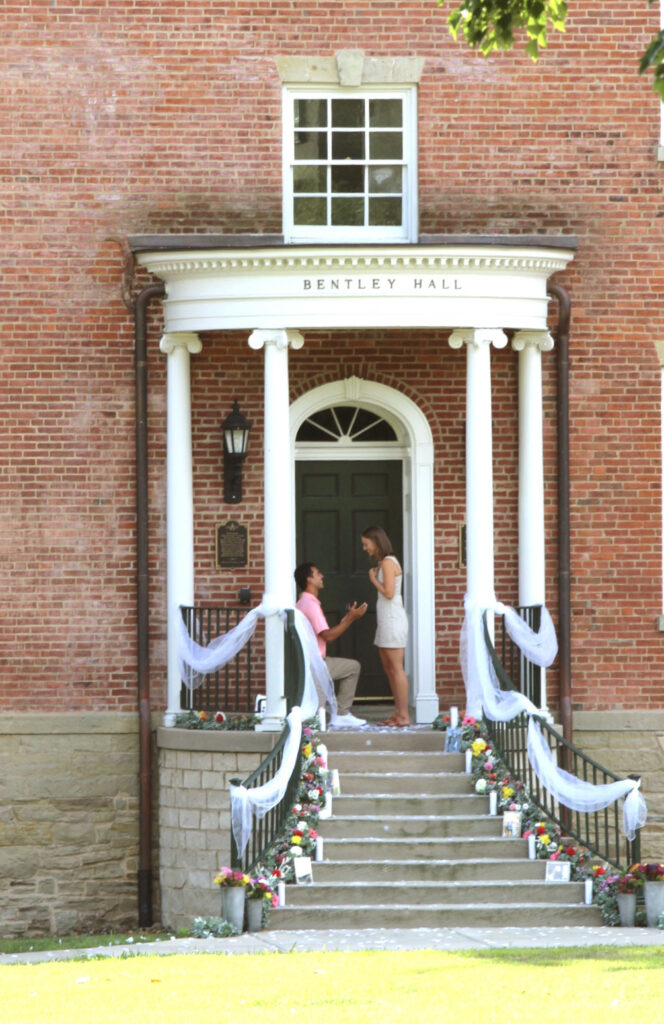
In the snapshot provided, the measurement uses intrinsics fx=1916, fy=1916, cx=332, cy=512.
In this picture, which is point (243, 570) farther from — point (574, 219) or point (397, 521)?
point (574, 219)

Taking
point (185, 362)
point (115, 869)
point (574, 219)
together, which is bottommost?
point (115, 869)

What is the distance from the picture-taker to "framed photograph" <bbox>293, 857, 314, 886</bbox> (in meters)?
13.6

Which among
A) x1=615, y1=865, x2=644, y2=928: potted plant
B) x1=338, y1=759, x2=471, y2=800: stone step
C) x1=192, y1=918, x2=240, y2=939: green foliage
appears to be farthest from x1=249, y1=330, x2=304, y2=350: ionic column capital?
x1=615, y1=865, x2=644, y2=928: potted plant

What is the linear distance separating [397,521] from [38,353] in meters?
3.56

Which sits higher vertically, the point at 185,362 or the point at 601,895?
the point at 185,362

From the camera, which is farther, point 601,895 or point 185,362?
point 185,362

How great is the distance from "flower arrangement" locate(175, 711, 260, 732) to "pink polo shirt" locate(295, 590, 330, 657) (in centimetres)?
85

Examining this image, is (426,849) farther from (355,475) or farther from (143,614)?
(355,475)

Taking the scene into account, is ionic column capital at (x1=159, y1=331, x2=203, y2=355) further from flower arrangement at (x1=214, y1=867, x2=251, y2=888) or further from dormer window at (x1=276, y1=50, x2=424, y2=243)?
flower arrangement at (x1=214, y1=867, x2=251, y2=888)

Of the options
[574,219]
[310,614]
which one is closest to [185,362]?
[310,614]

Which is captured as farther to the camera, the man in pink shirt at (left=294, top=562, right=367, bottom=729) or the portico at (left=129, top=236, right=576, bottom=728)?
the man in pink shirt at (left=294, top=562, right=367, bottom=729)

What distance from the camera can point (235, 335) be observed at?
55.4 ft

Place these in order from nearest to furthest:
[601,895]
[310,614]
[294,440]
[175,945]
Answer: [175,945]
[601,895]
[310,614]
[294,440]

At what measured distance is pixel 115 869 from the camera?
1658 cm
